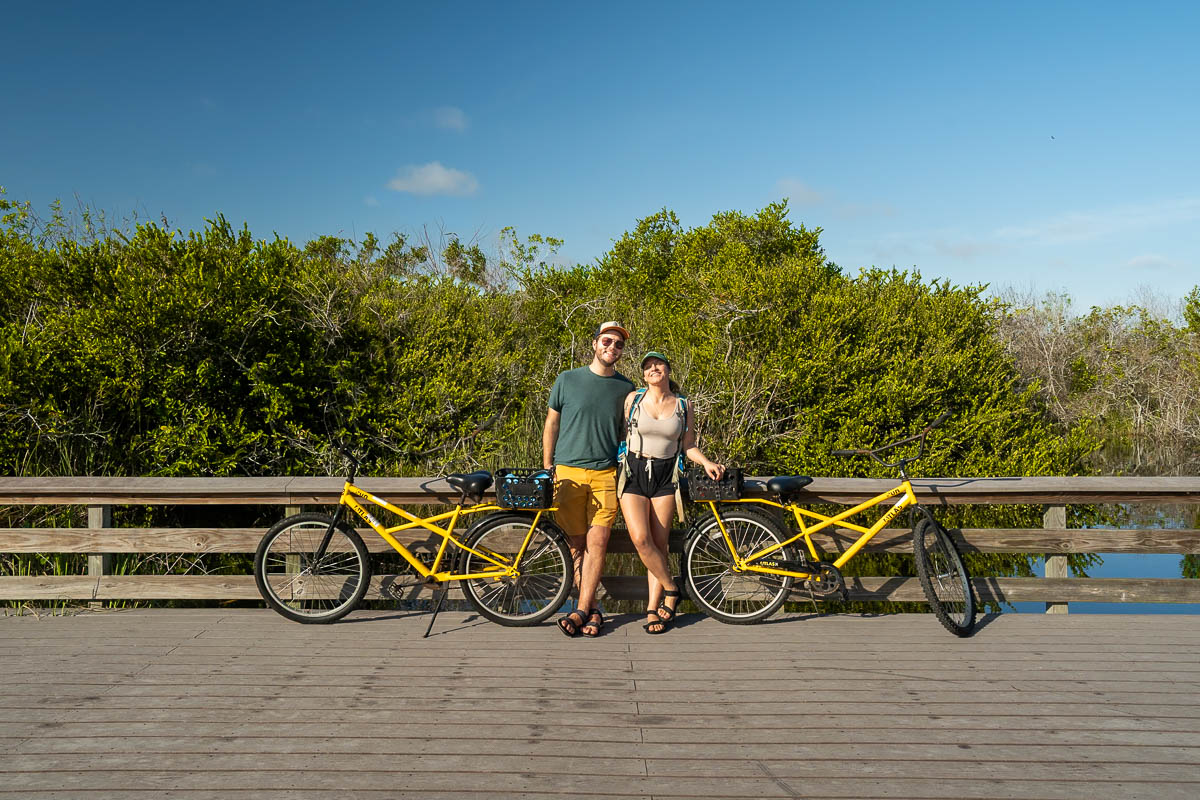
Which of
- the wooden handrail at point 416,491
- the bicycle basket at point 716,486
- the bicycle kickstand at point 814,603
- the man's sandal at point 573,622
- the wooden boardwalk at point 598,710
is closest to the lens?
the wooden boardwalk at point 598,710

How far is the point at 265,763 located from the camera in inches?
114

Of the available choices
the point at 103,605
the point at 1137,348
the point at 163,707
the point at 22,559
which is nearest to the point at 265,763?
the point at 163,707

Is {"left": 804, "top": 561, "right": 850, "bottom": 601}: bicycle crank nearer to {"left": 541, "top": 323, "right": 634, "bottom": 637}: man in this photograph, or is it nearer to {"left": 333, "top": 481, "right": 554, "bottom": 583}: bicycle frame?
{"left": 541, "top": 323, "right": 634, "bottom": 637}: man

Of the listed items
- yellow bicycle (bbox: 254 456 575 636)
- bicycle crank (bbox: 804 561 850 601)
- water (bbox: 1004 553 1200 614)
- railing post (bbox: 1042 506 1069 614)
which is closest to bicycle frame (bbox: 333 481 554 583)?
yellow bicycle (bbox: 254 456 575 636)

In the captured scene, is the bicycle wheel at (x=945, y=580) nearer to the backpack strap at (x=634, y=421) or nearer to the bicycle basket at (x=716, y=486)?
the bicycle basket at (x=716, y=486)

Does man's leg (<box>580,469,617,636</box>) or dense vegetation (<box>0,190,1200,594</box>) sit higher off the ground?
dense vegetation (<box>0,190,1200,594</box>)

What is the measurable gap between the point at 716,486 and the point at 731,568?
0.49 m

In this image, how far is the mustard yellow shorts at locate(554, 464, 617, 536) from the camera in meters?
4.60

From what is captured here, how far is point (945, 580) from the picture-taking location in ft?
15.2

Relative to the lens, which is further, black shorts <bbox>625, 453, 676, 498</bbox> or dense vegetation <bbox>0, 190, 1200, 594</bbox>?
dense vegetation <bbox>0, 190, 1200, 594</bbox>

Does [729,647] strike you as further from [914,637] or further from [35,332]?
[35,332]

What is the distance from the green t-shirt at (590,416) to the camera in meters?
4.60

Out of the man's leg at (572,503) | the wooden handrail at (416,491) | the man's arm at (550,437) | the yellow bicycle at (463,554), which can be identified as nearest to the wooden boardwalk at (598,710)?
the yellow bicycle at (463,554)

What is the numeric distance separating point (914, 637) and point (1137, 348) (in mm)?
23596
